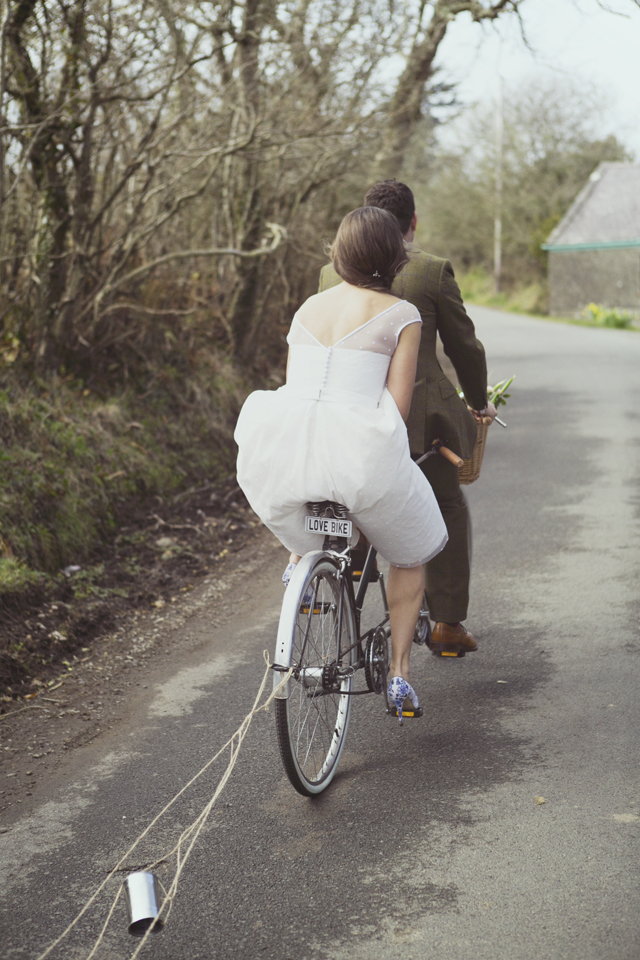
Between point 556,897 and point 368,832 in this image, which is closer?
point 556,897

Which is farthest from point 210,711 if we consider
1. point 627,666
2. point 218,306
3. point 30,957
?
point 218,306

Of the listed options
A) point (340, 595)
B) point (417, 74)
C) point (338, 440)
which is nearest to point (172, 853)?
point (340, 595)

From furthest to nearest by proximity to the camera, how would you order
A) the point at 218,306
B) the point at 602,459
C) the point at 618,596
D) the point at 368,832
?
the point at 218,306, the point at 602,459, the point at 618,596, the point at 368,832

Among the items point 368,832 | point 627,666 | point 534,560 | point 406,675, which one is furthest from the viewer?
point 534,560

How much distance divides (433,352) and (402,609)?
1.10m

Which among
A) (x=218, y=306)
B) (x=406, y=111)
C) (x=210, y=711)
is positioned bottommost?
(x=210, y=711)

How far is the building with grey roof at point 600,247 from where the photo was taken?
1422 inches

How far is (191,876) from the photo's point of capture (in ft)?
9.97

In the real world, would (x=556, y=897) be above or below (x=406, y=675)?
below

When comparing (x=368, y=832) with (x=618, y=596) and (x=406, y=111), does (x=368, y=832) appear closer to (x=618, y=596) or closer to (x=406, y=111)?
(x=618, y=596)

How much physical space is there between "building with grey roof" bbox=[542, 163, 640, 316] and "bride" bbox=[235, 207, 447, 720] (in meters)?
33.8

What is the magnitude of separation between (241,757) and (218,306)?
7657 millimetres

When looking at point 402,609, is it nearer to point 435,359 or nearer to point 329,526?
point 329,526

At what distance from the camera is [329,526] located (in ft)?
11.2
